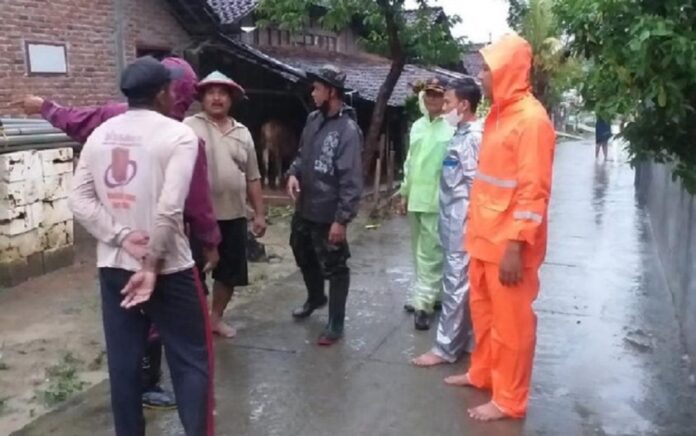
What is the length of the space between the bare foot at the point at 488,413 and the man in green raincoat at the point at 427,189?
60.2 inches

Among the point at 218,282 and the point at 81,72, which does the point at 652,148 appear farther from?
the point at 81,72

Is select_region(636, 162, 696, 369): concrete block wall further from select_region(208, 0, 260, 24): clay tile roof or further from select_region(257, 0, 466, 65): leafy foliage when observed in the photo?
select_region(208, 0, 260, 24): clay tile roof

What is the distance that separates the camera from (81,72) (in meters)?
10.6

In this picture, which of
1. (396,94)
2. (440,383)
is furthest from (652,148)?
(396,94)

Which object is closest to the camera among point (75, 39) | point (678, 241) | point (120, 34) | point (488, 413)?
point (488, 413)

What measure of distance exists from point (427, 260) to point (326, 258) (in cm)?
79

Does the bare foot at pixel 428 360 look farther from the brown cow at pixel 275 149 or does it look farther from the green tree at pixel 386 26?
the brown cow at pixel 275 149

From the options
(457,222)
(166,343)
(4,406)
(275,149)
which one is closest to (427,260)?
(457,222)

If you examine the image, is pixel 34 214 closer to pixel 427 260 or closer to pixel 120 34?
pixel 427 260

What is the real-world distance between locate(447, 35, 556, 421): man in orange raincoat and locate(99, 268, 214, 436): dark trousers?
1446 mm

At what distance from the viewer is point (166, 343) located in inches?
137

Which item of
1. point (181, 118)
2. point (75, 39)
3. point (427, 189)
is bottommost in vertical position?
point (427, 189)

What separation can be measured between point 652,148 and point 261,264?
16.5 ft

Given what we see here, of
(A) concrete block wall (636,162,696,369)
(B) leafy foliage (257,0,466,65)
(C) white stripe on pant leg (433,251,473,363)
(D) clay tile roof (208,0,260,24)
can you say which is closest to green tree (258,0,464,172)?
(B) leafy foliage (257,0,466,65)
